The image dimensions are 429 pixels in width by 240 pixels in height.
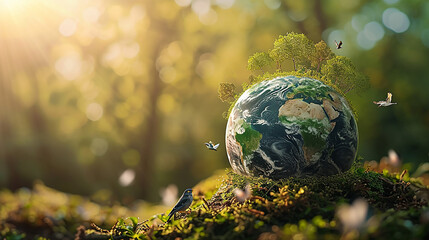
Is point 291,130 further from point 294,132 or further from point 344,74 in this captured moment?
point 344,74

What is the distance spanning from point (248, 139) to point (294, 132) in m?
0.67

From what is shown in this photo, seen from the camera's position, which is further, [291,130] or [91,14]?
[91,14]

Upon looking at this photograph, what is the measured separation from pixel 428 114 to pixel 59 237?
19735 mm

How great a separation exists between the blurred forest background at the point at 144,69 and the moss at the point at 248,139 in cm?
1327

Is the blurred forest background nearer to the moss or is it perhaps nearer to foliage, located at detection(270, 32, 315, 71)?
foliage, located at detection(270, 32, 315, 71)

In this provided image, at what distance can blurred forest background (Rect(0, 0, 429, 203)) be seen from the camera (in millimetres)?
19047

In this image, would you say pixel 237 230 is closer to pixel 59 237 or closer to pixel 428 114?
pixel 59 237

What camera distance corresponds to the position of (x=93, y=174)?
2070 cm

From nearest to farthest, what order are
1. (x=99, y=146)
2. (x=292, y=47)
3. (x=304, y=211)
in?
(x=304, y=211)
(x=292, y=47)
(x=99, y=146)

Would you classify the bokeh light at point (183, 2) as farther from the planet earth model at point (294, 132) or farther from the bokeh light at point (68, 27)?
the planet earth model at point (294, 132)

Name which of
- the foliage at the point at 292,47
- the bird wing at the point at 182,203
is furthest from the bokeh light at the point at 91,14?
the bird wing at the point at 182,203

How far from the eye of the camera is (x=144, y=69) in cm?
1930

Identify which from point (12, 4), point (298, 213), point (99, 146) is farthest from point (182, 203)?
point (12, 4)

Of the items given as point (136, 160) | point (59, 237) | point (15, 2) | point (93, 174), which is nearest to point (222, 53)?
point (136, 160)
